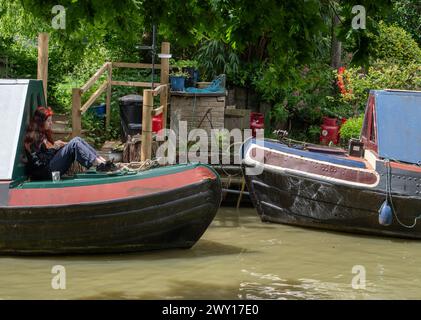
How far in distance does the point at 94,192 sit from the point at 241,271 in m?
1.97

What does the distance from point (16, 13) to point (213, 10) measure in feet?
34.8

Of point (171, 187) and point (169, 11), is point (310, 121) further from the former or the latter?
point (169, 11)

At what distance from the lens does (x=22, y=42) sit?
2052 cm

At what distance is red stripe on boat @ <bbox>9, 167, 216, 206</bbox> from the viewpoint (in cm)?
999

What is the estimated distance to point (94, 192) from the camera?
33.0 ft

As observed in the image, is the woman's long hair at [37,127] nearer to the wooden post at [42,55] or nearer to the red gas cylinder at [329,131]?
the wooden post at [42,55]

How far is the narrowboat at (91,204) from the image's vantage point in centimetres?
1001

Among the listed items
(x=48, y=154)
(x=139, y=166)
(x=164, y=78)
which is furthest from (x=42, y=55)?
(x=139, y=166)

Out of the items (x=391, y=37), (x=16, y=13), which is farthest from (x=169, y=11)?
(x=391, y=37)

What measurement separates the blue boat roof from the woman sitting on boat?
4.17m

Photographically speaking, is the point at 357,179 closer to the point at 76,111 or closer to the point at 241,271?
the point at 241,271

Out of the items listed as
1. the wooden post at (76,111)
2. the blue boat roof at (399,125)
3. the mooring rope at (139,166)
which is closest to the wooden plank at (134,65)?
the wooden post at (76,111)

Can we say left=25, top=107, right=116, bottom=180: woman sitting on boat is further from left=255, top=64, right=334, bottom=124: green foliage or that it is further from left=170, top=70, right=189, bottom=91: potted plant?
left=255, top=64, right=334, bottom=124: green foliage

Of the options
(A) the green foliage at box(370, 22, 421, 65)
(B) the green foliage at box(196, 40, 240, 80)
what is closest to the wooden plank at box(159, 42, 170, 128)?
(B) the green foliage at box(196, 40, 240, 80)
